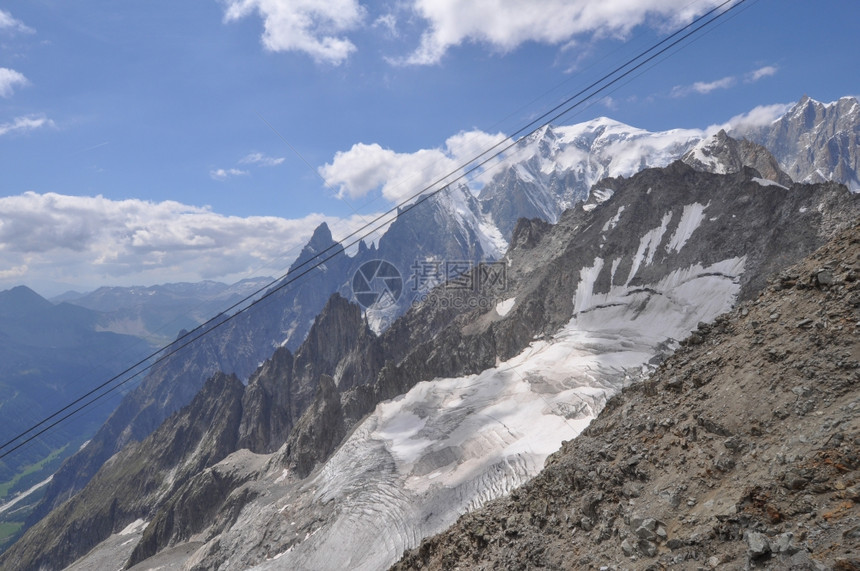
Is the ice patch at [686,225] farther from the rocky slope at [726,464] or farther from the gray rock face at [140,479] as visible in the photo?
the gray rock face at [140,479]

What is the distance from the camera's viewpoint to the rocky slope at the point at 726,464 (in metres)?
8.40

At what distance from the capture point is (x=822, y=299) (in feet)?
40.8

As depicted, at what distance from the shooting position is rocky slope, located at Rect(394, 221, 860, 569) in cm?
840

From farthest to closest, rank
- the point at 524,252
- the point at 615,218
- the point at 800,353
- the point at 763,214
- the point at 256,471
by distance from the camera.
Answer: the point at 524,252, the point at 615,218, the point at 256,471, the point at 763,214, the point at 800,353

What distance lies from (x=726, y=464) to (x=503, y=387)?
49.0m

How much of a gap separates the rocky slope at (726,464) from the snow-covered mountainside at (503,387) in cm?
2250

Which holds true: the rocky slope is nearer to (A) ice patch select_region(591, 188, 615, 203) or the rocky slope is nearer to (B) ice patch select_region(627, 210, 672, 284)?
(B) ice patch select_region(627, 210, 672, 284)

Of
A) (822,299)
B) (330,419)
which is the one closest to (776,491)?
(822,299)

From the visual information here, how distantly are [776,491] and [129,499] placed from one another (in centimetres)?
17002

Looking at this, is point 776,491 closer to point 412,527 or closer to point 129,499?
point 412,527

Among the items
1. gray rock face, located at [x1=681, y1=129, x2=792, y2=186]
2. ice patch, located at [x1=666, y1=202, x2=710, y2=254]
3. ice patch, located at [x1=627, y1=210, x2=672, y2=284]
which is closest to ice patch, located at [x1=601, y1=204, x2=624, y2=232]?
ice patch, located at [x1=627, y1=210, x2=672, y2=284]

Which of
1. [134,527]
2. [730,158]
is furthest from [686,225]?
[134,527]

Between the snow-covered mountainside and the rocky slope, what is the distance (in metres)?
22.5

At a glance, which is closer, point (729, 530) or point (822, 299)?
point (729, 530)
